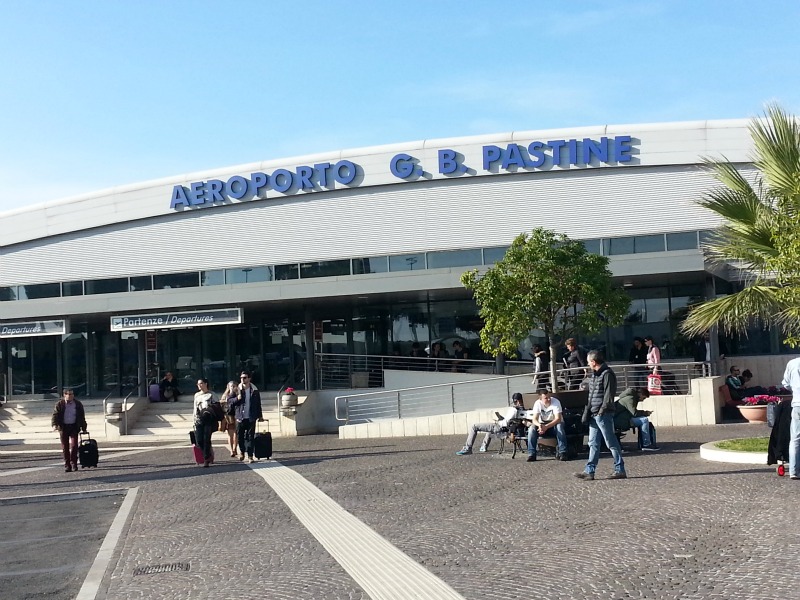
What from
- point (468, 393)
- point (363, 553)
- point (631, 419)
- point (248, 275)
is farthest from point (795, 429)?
point (248, 275)

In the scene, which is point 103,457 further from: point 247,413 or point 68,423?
point 247,413

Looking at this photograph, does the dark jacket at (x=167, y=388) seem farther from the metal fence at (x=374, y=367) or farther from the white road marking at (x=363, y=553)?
the white road marking at (x=363, y=553)

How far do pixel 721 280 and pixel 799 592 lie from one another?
2238 centimetres

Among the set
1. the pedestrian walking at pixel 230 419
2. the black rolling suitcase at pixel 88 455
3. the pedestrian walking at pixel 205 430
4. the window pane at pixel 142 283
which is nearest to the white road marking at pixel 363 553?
the pedestrian walking at pixel 205 430

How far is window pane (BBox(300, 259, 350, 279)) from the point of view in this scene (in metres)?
30.5

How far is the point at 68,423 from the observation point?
1747 centimetres

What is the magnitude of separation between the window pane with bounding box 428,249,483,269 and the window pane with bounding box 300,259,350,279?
Answer: 9.16 feet

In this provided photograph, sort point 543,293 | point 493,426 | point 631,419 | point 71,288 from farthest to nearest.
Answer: point 71,288
point 543,293
point 493,426
point 631,419

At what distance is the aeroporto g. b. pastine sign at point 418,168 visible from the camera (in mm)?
29078

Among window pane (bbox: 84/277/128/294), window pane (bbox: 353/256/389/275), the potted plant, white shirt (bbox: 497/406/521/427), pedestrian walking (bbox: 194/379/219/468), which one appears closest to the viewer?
white shirt (bbox: 497/406/521/427)

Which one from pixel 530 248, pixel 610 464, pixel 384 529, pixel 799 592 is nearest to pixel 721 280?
pixel 530 248

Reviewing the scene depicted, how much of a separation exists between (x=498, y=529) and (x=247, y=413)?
30.7 feet

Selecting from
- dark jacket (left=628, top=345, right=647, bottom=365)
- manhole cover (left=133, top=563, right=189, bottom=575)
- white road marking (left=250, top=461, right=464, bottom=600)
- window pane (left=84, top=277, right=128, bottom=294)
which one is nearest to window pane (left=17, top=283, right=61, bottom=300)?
window pane (left=84, top=277, right=128, bottom=294)

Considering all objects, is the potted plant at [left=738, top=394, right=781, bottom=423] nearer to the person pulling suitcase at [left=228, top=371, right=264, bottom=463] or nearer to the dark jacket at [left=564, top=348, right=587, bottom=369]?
the dark jacket at [left=564, top=348, right=587, bottom=369]
